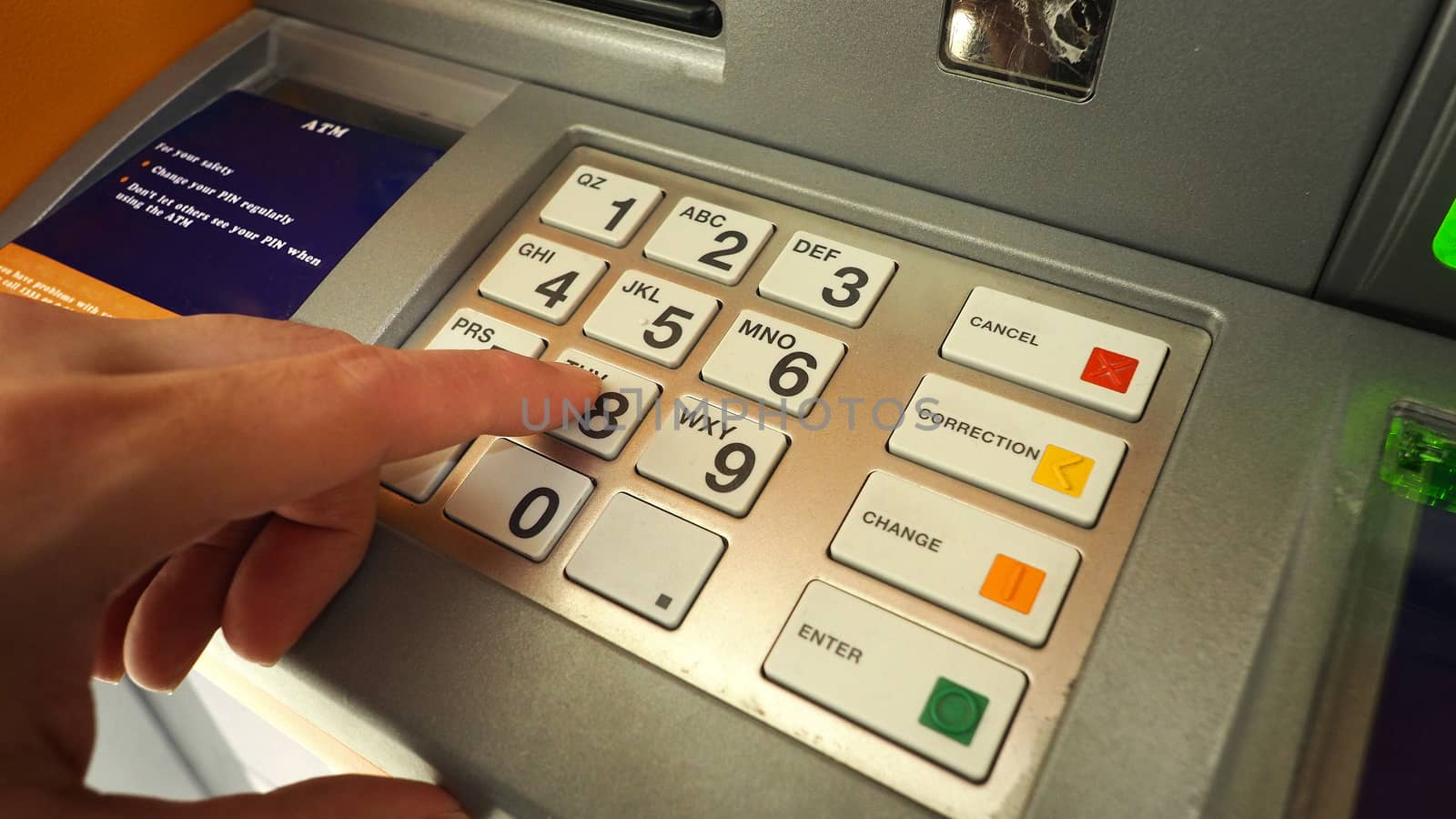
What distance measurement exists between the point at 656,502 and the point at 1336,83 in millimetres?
471

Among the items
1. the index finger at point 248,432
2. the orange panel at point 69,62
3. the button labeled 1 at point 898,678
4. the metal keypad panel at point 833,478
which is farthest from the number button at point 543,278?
the orange panel at point 69,62

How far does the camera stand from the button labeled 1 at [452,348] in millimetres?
629

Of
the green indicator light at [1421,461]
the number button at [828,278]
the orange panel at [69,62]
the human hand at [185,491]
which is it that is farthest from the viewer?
the orange panel at [69,62]

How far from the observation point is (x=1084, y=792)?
458 millimetres

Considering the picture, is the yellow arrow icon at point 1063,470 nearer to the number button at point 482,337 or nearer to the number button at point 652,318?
the number button at point 652,318

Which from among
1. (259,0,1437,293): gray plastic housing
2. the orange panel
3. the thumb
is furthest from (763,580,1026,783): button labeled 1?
the orange panel

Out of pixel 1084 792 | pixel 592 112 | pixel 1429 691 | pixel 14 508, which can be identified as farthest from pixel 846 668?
pixel 592 112

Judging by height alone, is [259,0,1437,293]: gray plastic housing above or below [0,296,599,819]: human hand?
above

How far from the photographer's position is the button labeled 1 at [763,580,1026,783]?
1.59 feet

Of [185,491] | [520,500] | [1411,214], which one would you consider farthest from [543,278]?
[1411,214]

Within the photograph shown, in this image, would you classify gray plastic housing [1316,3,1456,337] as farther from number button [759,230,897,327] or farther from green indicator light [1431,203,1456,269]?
number button [759,230,897,327]

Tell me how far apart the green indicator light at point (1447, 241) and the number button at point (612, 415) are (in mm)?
487

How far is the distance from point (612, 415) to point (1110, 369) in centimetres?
33

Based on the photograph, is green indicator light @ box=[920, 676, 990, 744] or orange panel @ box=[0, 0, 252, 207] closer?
green indicator light @ box=[920, 676, 990, 744]
